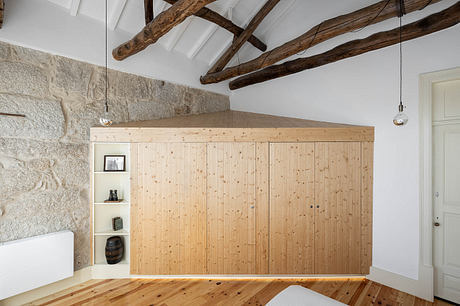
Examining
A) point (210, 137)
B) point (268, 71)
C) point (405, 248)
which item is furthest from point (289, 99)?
point (405, 248)

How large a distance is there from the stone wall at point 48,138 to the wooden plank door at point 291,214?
2.49 m

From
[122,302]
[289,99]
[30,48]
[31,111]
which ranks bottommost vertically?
[122,302]

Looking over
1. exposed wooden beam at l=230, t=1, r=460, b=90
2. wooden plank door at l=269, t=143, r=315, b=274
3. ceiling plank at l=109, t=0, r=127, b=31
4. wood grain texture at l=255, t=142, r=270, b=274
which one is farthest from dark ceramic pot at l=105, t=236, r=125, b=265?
exposed wooden beam at l=230, t=1, r=460, b=90

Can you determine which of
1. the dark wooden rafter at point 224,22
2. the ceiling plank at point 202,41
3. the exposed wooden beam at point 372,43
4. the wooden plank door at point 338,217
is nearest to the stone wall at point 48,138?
the ceiling plank at point 202,41

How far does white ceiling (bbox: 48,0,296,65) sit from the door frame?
252cm

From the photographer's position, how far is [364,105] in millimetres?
3260

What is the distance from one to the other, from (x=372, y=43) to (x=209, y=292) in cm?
366

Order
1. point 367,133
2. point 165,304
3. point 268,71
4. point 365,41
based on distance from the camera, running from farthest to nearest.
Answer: point 268,71, point 367,133, point 365,41, point 165,304

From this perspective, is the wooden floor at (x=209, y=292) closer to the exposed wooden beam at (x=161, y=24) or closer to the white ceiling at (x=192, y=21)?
the exposed wooden beam at (x=161, y=24)

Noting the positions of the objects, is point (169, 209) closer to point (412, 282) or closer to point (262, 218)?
point (262, 218)

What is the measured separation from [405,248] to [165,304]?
9.87 feet

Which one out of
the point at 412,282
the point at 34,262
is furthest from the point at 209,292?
the point at 412,282

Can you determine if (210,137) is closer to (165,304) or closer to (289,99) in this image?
(289,99)

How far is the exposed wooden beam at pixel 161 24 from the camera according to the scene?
2.41 metres
